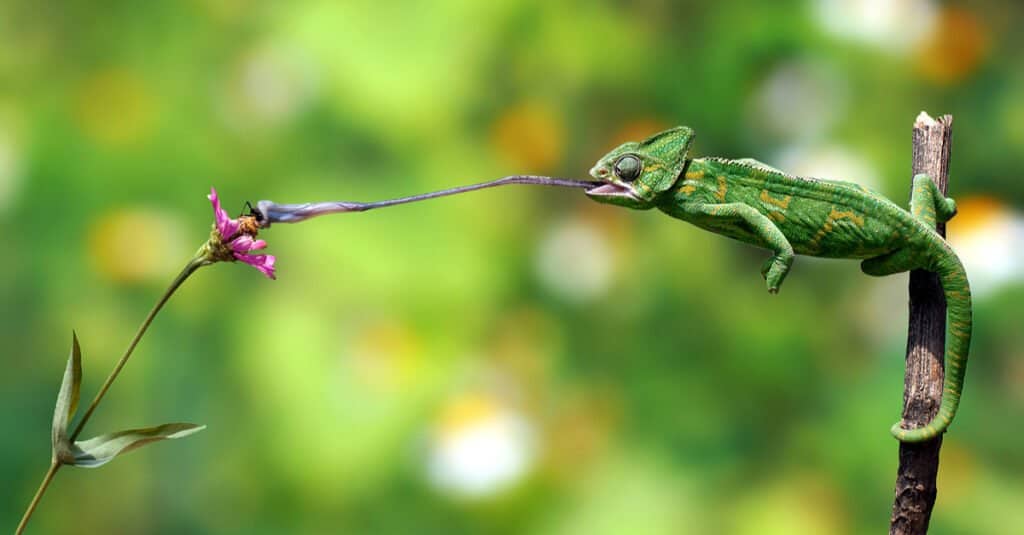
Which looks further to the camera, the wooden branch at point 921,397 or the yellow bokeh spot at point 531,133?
the yellow bokeh spot at point 531,133

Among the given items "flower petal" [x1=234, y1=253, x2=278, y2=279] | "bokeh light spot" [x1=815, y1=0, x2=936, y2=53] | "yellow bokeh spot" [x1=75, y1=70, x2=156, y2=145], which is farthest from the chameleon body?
"yellow bokeh spot" [x1=75, y1=70, x2=156, y2=145]

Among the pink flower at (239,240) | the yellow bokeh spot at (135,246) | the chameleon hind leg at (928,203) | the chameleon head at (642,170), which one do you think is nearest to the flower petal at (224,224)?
the pink flower at (239,240)

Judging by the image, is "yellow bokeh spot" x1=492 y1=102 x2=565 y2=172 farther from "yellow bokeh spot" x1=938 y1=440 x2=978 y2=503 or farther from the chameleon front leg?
the chameleon front leg

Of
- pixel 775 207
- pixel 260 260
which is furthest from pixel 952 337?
pixel 260 260

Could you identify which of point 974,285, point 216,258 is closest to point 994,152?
point 974,285

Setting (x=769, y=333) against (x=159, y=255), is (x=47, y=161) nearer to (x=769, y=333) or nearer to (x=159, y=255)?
(x=159, y=255)

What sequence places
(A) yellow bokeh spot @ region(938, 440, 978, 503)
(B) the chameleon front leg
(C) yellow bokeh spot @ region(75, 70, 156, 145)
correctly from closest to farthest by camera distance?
1. (B) the chameleon front leg
2. (A) yellow bokeh spot @ region(938, 440, 978, 503)
3. (C) yellow bokeh spot @ region(75, 70, 156, 145)

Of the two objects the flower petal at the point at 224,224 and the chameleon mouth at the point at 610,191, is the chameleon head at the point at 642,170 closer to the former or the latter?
the chameleon mouth at the point at 610,191

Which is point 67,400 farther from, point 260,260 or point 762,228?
point 762,228
